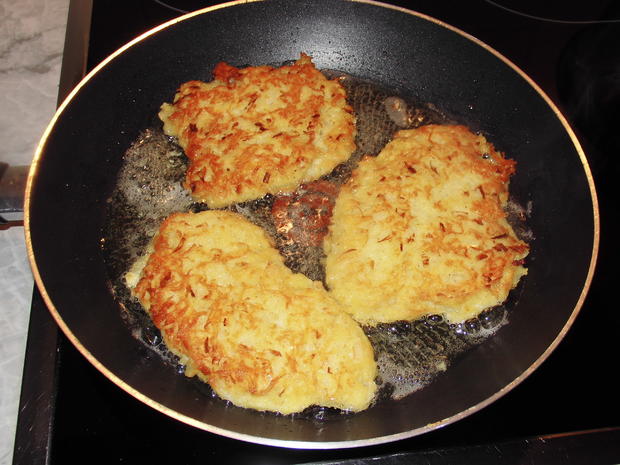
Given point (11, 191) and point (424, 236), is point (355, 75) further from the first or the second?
point (11, 191)

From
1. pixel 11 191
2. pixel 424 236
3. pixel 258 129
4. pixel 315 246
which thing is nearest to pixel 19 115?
pixel 11 191

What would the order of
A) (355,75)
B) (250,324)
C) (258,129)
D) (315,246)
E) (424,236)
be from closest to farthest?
(250,324), (424,236), (315,246), (258,129), (355,75)

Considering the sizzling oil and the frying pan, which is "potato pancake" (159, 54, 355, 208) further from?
the frying pan

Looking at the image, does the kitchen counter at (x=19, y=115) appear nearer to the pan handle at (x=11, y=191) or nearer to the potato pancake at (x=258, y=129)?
the pan handle at (x=11, y=191)

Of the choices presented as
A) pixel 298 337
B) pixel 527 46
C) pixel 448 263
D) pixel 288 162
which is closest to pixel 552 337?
pixel 448 263

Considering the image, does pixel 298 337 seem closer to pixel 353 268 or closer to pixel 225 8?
pixel 353 268
